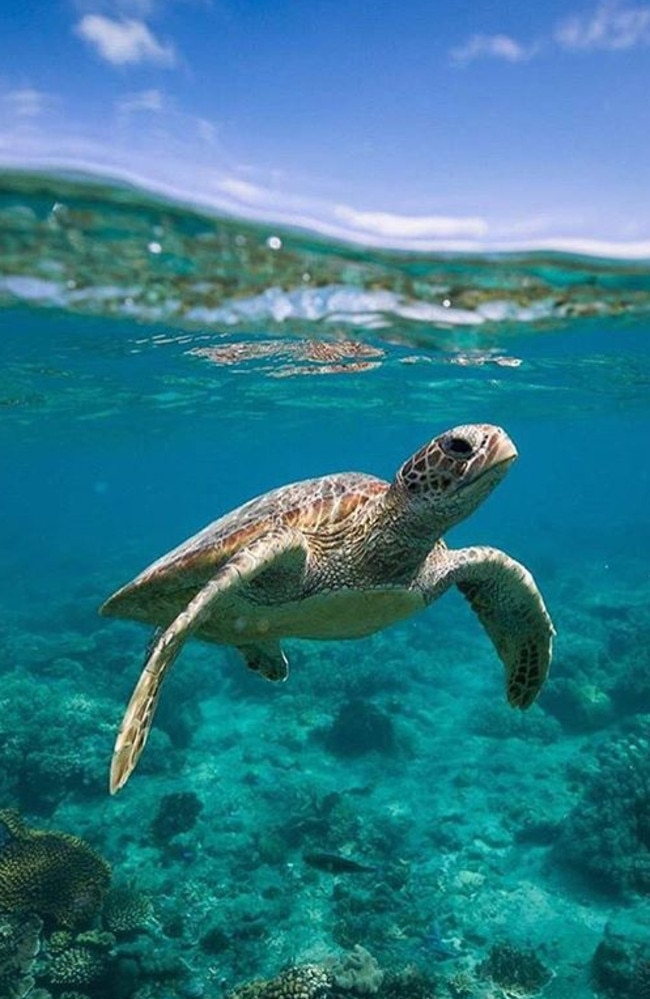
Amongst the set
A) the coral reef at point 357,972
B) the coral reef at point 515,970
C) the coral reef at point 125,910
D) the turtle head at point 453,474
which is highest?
the turtle head at point 453,474

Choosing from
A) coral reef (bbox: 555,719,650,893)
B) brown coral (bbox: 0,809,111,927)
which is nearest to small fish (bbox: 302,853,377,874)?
brown coral (bbox: 0,809,111,927)

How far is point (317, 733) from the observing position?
12.6 metres

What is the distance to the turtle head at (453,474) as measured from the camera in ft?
13.9

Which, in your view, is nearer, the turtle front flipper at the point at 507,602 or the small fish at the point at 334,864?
the turtle front flipper at the point at 507,602

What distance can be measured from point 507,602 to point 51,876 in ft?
17.0

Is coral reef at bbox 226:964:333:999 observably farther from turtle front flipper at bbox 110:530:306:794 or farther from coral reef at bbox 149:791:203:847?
turtle front flipper at bbox 110:530:306:794

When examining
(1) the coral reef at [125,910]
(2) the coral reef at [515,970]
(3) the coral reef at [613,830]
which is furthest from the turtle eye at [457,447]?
(3) the coral reef at [613,830]

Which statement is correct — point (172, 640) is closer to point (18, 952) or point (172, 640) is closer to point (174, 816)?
point (18, 952)

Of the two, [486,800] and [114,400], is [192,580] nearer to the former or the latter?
[486,800]

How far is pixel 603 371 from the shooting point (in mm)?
20234

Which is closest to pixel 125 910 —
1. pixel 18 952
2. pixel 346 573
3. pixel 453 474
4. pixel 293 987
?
pixel 18 952

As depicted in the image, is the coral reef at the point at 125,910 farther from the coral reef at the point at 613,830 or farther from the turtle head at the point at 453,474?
the turtle head at the point at 453,474

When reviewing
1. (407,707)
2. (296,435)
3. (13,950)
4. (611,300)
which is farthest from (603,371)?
(296,435)

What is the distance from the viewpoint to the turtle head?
13.9 ft
